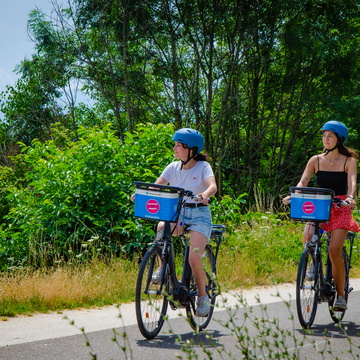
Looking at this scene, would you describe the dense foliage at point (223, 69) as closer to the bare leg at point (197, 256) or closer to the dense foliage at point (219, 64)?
the dense foliage at point (219, 64)

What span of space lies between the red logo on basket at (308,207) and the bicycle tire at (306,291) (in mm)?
393

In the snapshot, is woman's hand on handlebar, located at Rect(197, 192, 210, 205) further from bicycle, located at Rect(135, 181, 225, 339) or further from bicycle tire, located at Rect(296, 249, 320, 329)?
bicycle tire, located at Rect(296, 249, 320, 329)

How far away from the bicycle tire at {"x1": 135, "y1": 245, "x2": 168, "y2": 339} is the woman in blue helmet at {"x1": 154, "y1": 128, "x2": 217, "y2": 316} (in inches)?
14.4

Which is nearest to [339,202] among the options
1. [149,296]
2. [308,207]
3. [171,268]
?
[308,207]

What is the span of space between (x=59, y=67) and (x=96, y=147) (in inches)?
447

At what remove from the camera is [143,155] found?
435 inches

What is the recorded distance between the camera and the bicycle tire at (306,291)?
622 cm

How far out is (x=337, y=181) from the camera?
6.78 m

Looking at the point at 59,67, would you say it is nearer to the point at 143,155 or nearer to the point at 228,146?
the point at 228,146

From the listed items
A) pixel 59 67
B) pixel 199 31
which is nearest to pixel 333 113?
pixel 199 31

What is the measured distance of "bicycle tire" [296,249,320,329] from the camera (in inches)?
245

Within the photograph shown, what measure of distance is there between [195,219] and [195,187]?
1.11ft

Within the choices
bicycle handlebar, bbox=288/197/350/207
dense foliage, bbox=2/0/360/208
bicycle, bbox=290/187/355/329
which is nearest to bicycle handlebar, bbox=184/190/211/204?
bicycle, bbox=290/187/355/329

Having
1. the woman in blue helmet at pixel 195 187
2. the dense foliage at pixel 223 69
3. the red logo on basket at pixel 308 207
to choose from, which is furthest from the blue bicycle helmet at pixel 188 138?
the dense foliage at pixel 223 69
